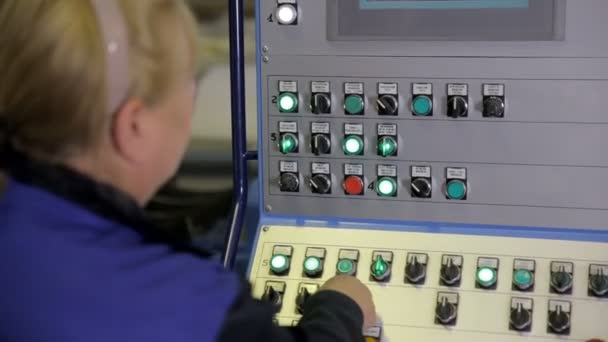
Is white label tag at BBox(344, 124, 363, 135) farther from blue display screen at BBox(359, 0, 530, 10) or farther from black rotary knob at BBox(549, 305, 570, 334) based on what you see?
black rotary knob at BBox(549, 305, 570, 334)

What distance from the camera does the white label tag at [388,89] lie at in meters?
1.66

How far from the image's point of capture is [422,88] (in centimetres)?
165

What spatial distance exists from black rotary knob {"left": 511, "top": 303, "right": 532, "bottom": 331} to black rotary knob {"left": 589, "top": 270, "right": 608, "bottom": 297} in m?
0.11

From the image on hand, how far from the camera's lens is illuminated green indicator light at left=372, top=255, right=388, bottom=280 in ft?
5.41

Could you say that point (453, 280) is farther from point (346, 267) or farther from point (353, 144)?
point (353, 144)

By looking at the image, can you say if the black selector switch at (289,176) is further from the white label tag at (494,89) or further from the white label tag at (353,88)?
the white label tag at (494,89)

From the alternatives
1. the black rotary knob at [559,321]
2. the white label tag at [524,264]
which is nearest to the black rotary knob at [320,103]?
the white label tag at [524,264]

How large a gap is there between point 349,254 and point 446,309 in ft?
0.68

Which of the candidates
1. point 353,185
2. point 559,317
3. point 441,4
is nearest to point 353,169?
point 353,185

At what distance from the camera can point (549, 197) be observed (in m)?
1.63

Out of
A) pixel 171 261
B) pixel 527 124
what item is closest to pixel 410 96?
pixel 527 124

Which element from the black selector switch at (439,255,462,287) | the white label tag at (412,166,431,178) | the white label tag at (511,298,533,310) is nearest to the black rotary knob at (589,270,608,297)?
the white label tag at (511,298,533,310)

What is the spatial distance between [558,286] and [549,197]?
0.16 meters

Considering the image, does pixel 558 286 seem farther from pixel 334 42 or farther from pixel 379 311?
pixel 334 42
